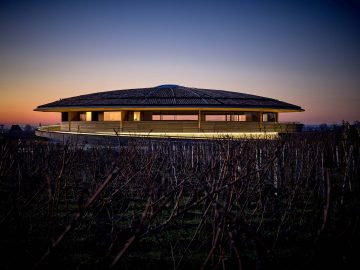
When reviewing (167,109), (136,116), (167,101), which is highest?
(167,101)

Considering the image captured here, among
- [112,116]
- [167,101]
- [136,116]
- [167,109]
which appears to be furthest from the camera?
[112,116]

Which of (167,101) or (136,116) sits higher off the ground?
(167,101)

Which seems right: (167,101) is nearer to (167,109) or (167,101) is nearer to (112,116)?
(167,109)

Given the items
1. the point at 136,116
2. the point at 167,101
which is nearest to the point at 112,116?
the point at 136,116

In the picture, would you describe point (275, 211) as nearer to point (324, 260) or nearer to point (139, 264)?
point (139, 264)

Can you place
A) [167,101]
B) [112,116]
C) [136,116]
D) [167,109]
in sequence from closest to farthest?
1. [167,109]
2. [167,101]
3. [136,116]
4. [112,116]

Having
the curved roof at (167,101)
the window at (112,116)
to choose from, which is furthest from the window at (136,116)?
the curved roof at (167,101)

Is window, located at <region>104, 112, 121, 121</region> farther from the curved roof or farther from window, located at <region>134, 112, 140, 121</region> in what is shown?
the curved roof

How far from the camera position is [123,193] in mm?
7398

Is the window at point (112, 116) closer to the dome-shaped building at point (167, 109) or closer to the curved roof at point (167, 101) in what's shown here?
the dome-shaped building at point (167, 109)

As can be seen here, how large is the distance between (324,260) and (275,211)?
4718 millimetres

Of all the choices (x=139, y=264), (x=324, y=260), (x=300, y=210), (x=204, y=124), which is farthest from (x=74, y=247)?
→ (x=204, y=124)

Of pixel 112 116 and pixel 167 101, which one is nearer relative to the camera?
pixel 167 101

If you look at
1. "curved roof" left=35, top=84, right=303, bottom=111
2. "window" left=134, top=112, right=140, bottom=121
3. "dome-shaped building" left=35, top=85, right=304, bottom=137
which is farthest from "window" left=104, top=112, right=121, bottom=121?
"curved roof" left=35, top=84, right=303, bottom=111
